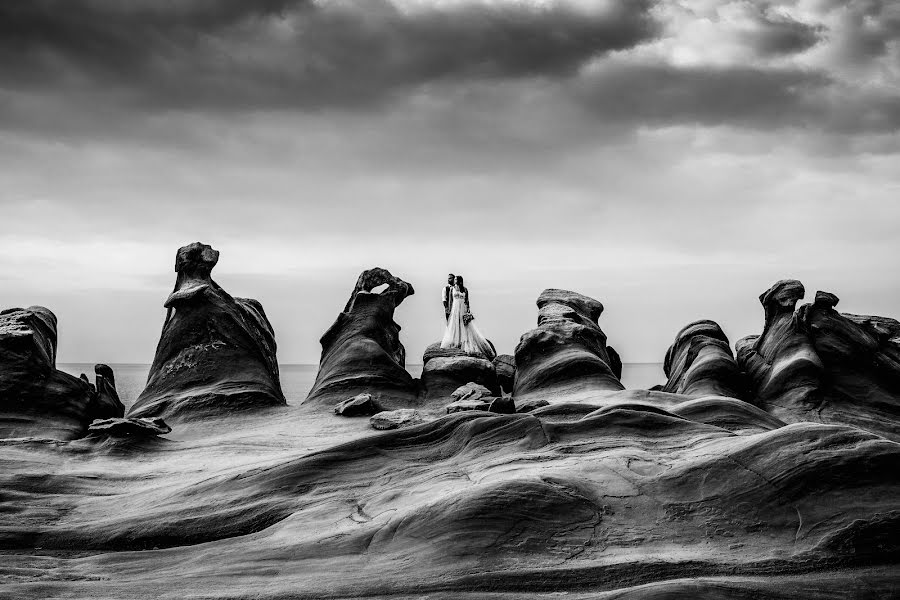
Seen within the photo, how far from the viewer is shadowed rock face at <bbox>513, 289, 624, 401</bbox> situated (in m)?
24.7

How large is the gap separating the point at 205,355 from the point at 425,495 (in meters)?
14.1

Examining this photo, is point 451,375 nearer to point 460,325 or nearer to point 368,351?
point 368,351

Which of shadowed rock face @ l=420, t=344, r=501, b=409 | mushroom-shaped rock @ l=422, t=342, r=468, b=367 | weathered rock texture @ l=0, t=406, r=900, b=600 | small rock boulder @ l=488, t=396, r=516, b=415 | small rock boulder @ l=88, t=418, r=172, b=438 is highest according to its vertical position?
mushroom-shaped rock @ l=422, t=342, r=468, b=367

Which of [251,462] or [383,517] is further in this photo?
[251,462]

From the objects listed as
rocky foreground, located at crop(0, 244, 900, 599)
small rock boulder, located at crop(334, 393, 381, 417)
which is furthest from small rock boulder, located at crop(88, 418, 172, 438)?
small rock boulder, located at crop(334, 393, 381, 417)

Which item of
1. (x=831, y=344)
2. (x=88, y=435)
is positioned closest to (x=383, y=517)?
(x=88, y=435)

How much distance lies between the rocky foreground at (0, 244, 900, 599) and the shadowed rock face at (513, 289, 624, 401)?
2.34 feet

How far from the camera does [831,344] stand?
26094 millimetres

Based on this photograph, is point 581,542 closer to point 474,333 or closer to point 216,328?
point 216,328

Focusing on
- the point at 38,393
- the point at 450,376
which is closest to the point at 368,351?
the point at 450,376

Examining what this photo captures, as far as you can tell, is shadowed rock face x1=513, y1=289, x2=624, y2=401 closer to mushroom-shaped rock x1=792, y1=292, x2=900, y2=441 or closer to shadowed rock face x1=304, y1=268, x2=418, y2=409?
shadowed rock face x1=304, y1=268, x2=418, y2=409

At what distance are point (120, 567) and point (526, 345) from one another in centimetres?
1727

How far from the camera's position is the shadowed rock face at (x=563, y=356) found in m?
24.7

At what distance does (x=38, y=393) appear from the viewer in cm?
2083
